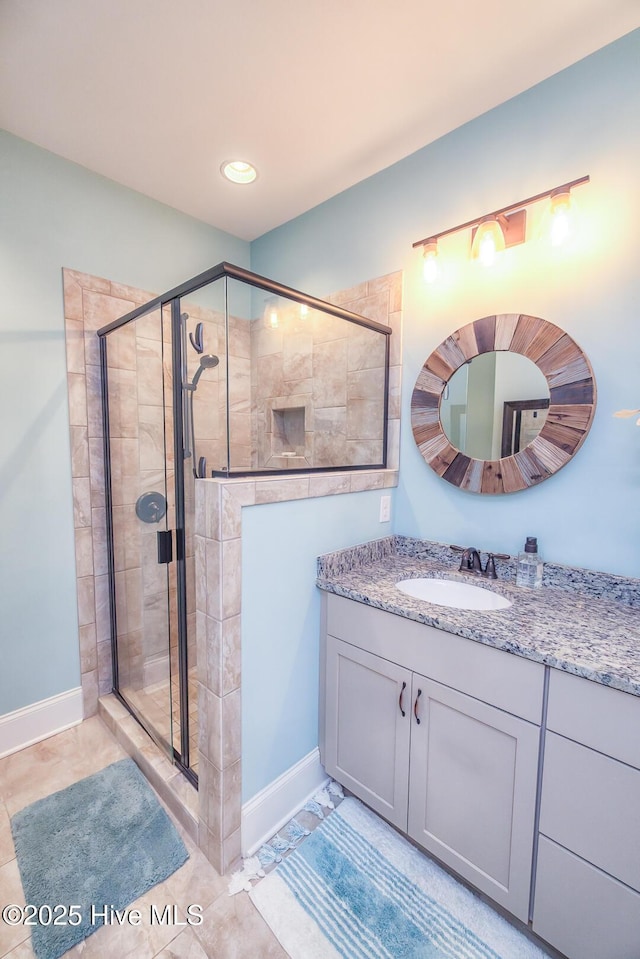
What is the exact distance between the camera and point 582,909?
947 millimetres

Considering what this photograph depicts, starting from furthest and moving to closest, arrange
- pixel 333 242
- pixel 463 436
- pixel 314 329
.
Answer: pixel 333 242 < pixel 314 329 < pixel 463 436

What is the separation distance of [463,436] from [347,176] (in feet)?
4.57

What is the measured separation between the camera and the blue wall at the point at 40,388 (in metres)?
1.68

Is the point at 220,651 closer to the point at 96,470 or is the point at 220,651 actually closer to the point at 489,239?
the point at 96,470

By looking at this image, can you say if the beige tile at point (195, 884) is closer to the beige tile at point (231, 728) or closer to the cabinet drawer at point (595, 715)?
the beige tile at point (231, 728)

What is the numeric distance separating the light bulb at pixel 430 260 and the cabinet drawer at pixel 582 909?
1.90 m

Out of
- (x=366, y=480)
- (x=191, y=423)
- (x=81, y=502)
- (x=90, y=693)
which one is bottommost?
(x=90, y=693)

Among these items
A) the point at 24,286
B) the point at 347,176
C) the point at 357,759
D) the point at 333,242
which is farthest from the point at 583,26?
the point at 357,759

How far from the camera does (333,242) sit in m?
2.09

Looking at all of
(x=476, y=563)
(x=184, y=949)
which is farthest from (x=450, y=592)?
(x=184, y=949)

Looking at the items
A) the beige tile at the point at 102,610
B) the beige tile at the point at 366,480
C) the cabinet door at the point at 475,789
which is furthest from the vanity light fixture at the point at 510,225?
the beige tile at the point at 102,610

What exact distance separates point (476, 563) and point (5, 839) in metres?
1.97

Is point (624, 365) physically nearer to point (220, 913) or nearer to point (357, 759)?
point (357, 759)

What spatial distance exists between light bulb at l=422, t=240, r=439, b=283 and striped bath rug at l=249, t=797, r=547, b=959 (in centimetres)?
216
